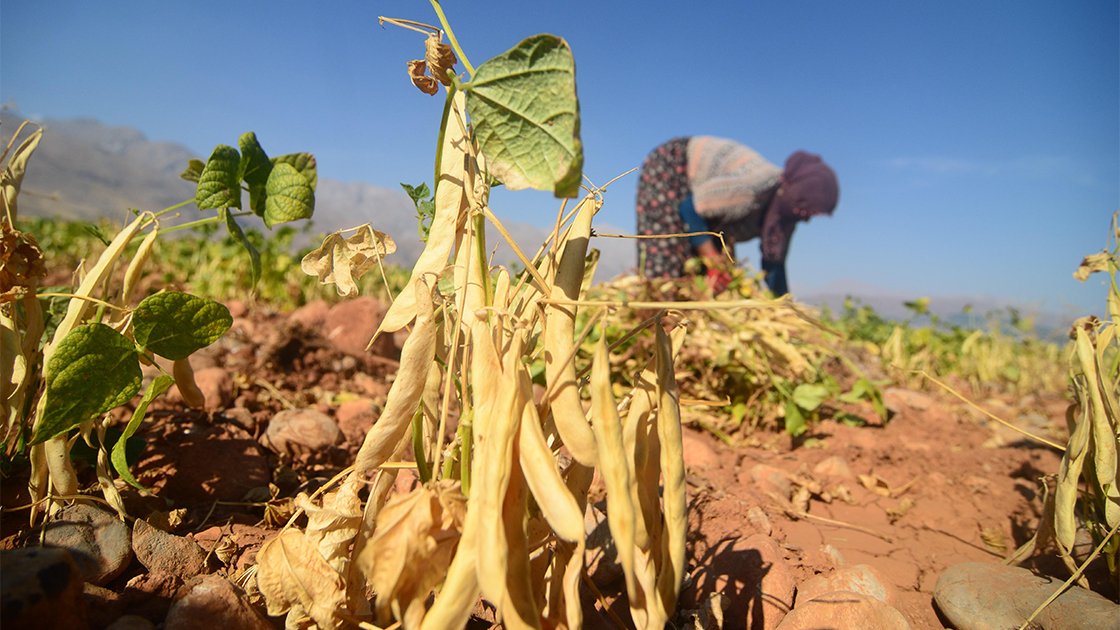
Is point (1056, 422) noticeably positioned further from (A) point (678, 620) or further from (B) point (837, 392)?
(A) point (678, 620)

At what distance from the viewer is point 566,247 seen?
33.6 inches

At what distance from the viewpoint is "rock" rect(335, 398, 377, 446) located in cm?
191

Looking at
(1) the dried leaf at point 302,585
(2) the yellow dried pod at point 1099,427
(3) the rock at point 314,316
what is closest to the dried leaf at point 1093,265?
(2) the yellow dried pod at point 1099,427

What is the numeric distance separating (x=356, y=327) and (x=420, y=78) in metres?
2.82

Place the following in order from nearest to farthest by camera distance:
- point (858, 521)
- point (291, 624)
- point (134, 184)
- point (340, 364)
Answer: point (291, 624) < point (858, 521) < point (340, 364) < point (134, 184)

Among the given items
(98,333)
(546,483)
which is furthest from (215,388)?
(546,483)

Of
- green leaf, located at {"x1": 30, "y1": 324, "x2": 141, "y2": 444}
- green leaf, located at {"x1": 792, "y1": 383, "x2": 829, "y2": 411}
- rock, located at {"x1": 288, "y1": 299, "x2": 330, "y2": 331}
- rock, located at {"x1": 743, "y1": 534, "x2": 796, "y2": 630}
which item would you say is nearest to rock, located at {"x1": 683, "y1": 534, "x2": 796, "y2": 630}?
rock, located at {"x1": 743, "y1": 534, "x2": 796, "y2": 630}

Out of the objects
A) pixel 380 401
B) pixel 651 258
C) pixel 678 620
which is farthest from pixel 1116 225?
pixel 651 258

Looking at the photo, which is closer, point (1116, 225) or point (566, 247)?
point (566, 247)

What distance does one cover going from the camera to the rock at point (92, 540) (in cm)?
96

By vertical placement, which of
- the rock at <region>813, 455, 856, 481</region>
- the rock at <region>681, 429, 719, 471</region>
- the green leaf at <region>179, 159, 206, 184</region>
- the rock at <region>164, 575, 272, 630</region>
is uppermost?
the green leaf at <region>179, 159, 206, 184</region>

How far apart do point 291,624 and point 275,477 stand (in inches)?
28.9

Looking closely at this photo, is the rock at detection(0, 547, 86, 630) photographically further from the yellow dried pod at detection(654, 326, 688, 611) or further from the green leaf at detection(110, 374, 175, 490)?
the yellow dried pod at detection(654, 326, 688, 611)

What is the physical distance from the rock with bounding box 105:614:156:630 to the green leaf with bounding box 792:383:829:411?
2.29m
